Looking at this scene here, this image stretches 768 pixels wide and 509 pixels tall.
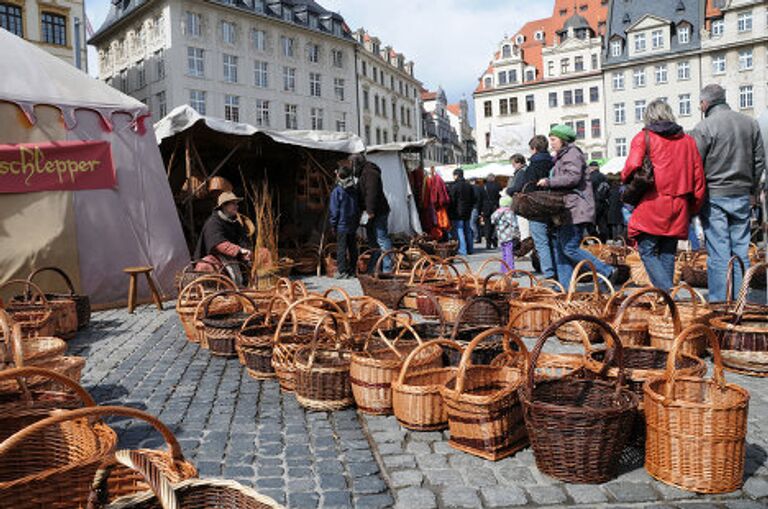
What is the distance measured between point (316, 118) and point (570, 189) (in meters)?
44.5

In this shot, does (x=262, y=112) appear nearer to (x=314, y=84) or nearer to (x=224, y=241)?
(x=314, y=84)

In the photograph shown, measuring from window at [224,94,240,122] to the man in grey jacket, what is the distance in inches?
1591

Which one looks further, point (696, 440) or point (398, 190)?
point (398, 190)

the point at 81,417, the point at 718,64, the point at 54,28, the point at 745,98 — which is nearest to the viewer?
the point at 81,417

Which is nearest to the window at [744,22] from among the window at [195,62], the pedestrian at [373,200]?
the window at [195,62]

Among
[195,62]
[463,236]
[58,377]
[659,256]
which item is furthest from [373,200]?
[195,62]

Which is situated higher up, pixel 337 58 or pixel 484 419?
pixel 337 58

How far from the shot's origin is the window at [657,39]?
48438 mm

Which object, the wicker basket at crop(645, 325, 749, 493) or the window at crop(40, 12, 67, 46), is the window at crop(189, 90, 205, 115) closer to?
the window at crop(40, 12, 67, 46)

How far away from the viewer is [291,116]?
157 feet

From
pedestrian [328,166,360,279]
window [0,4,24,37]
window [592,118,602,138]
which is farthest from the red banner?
window [592,118,602,138]

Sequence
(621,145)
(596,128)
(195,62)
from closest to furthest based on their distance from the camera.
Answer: (195,62)
(621,145)
(596,128)

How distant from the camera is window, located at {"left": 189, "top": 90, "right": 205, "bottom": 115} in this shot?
41.1 metres

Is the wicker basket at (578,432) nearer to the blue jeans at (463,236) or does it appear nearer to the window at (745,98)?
the blue jeans at (463,236)
